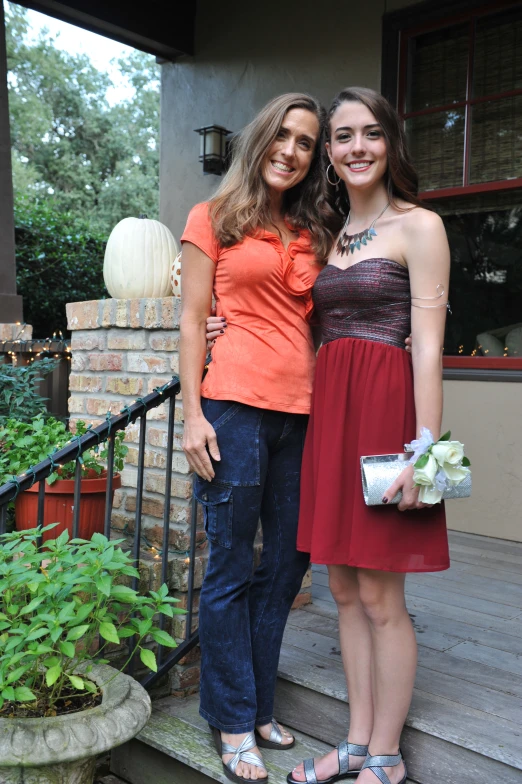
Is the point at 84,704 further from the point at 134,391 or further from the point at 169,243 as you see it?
the point at 169,243

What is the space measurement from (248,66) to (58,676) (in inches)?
173

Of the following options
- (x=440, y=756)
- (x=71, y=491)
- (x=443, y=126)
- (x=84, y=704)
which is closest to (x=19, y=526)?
(x=71, y=491)

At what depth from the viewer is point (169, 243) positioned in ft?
8.95

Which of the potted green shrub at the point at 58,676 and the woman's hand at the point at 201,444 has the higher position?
the woman's hand at the point at 201,444

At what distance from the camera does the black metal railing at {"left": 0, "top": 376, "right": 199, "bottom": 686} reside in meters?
1.96

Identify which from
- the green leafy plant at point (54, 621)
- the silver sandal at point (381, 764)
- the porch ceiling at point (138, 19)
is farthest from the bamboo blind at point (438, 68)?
the silver sandal at point (381, 764)

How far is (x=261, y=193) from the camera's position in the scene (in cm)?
191

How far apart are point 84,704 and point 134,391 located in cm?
111

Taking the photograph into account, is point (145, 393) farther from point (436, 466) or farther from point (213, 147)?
point (213, 147)

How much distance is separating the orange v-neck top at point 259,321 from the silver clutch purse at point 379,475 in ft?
0.98

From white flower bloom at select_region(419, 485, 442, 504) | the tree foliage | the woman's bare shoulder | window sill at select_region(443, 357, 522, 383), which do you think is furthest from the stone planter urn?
the tree foliage

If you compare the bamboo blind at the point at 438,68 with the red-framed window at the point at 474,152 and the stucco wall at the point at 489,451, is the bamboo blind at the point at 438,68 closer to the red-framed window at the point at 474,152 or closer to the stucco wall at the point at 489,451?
the red-framed window at the point at 474,152

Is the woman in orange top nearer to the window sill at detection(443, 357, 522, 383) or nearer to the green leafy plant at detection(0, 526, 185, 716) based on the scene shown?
the green leafy plant at detection(0, 526, 185, 716)

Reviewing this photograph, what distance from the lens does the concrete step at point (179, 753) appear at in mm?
1996
